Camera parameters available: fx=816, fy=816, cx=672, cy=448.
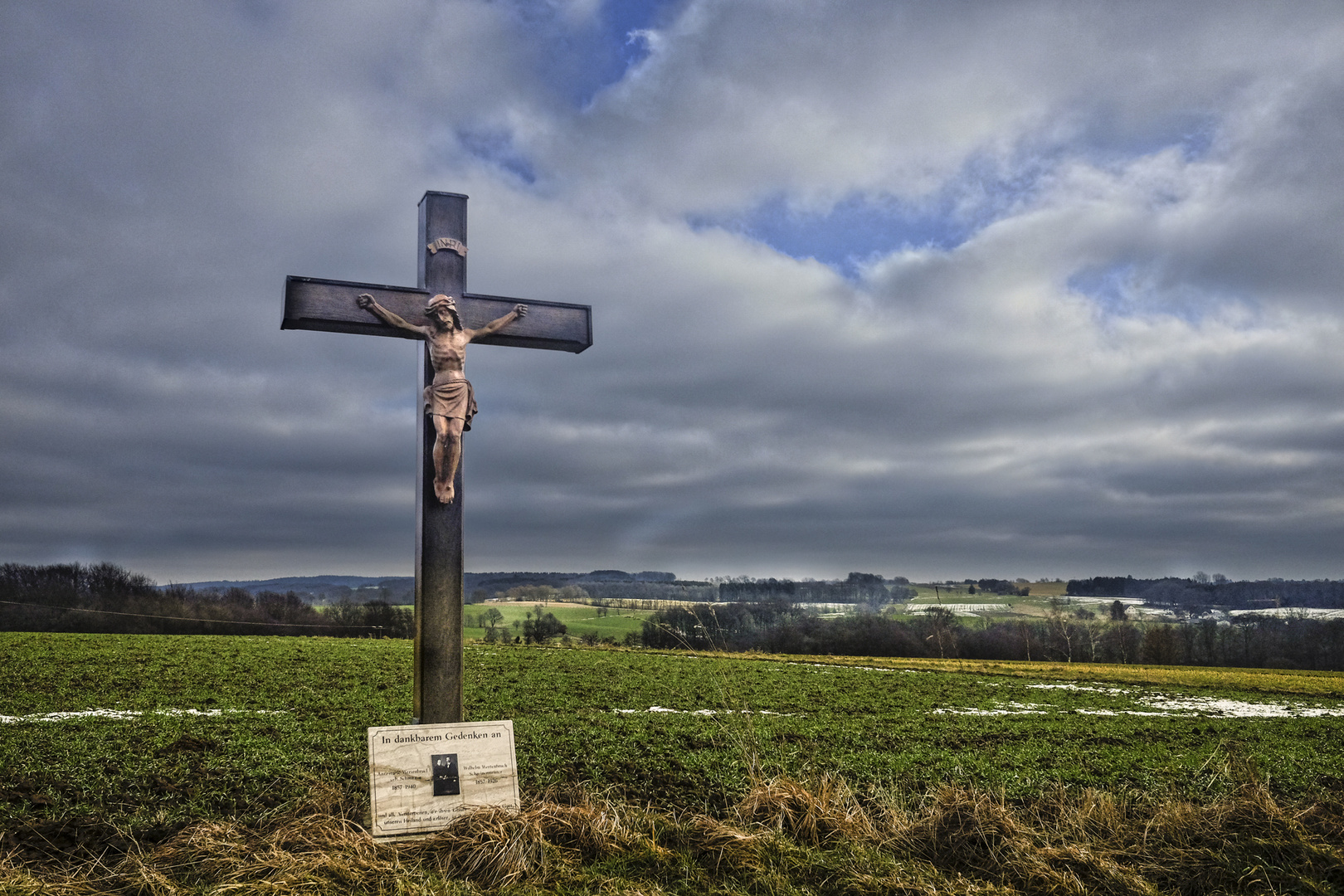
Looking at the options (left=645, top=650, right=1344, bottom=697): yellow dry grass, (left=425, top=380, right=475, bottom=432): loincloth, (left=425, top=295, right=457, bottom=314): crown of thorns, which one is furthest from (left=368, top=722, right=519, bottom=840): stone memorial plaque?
(left=645, top=650, right=1344, bottom=697): yellow dry grass

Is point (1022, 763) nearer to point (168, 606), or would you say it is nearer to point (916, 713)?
point (916, 713)

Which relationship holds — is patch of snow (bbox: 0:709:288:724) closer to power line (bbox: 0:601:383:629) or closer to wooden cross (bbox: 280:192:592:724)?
wooden cross (bbox: 280:192:592:724)

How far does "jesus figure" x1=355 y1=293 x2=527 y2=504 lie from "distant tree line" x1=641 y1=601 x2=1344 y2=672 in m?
51.4

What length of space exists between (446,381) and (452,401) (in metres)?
0.16

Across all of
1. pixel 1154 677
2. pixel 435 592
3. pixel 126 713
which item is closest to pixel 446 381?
pixel 435 592

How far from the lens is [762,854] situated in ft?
13.3

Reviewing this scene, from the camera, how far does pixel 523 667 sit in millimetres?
19016

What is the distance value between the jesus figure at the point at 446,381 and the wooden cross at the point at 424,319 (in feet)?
0.22

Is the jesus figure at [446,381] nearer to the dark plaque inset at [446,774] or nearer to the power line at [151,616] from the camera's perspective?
the dark plaque inset at [446,774]

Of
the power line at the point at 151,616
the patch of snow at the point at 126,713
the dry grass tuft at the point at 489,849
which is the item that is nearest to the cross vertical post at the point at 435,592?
the dry grass tuft at the point at 489,849

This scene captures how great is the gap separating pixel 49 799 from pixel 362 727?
393cm

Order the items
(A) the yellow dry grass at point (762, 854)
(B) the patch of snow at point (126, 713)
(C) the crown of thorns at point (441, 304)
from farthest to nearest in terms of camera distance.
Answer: (B) the patch of snow at point (126, 713), (C) the crown of thorns at point (441, 304), (A) the yellow dry grass at point (762, 854)

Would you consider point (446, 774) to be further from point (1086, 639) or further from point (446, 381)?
point (1086, 639)

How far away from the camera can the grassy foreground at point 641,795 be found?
3857 millimetres
